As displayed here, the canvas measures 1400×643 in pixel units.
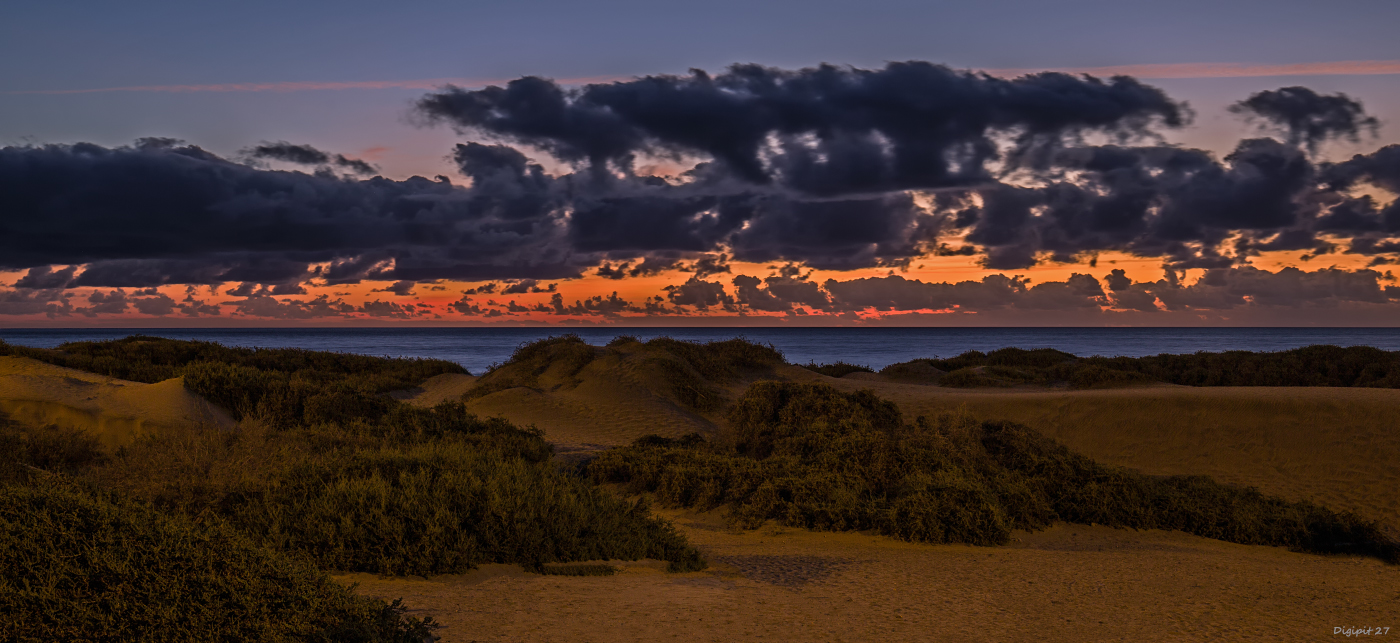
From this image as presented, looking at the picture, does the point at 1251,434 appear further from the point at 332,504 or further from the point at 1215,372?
the point at 332,504

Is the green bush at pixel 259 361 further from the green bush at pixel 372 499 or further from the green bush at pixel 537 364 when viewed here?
the green bush at pixel 372 499

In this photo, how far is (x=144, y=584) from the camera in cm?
358

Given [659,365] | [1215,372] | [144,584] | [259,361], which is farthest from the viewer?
[1215,372]

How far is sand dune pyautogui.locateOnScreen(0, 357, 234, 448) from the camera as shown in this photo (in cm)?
1010

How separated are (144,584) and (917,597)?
5.31 meters

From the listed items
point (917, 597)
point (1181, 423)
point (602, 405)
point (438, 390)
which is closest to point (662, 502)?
point (917, 597)

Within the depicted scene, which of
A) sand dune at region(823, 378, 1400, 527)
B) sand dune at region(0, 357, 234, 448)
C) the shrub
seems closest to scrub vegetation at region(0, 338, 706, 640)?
sand dune at region(0, 357, 234, 448)

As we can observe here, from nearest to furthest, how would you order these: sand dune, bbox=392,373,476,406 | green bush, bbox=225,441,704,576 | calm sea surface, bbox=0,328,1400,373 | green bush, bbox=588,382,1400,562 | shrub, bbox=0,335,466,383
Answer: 1. green bush, bbox=225,441,704,576
2. green bush, bbox=588,382,1400,562
3. shrub, bbox=0,335,466,383
4. sand dune, bbox=392,373,476,406
5. calm sea surface, bbox=0,328,1400,373

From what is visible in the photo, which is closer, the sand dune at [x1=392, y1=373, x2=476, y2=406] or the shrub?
the shrub

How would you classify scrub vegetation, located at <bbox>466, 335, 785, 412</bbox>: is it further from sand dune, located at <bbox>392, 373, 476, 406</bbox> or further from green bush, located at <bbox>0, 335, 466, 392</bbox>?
green bush, located at <bbox>0, 335, 466, 392</bbox>

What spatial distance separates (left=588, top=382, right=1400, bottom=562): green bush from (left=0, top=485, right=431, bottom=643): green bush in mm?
6354

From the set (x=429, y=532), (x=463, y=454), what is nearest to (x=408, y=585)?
(x=429, y=532)

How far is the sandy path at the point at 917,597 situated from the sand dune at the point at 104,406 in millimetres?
6402

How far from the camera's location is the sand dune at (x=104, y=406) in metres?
10.1
